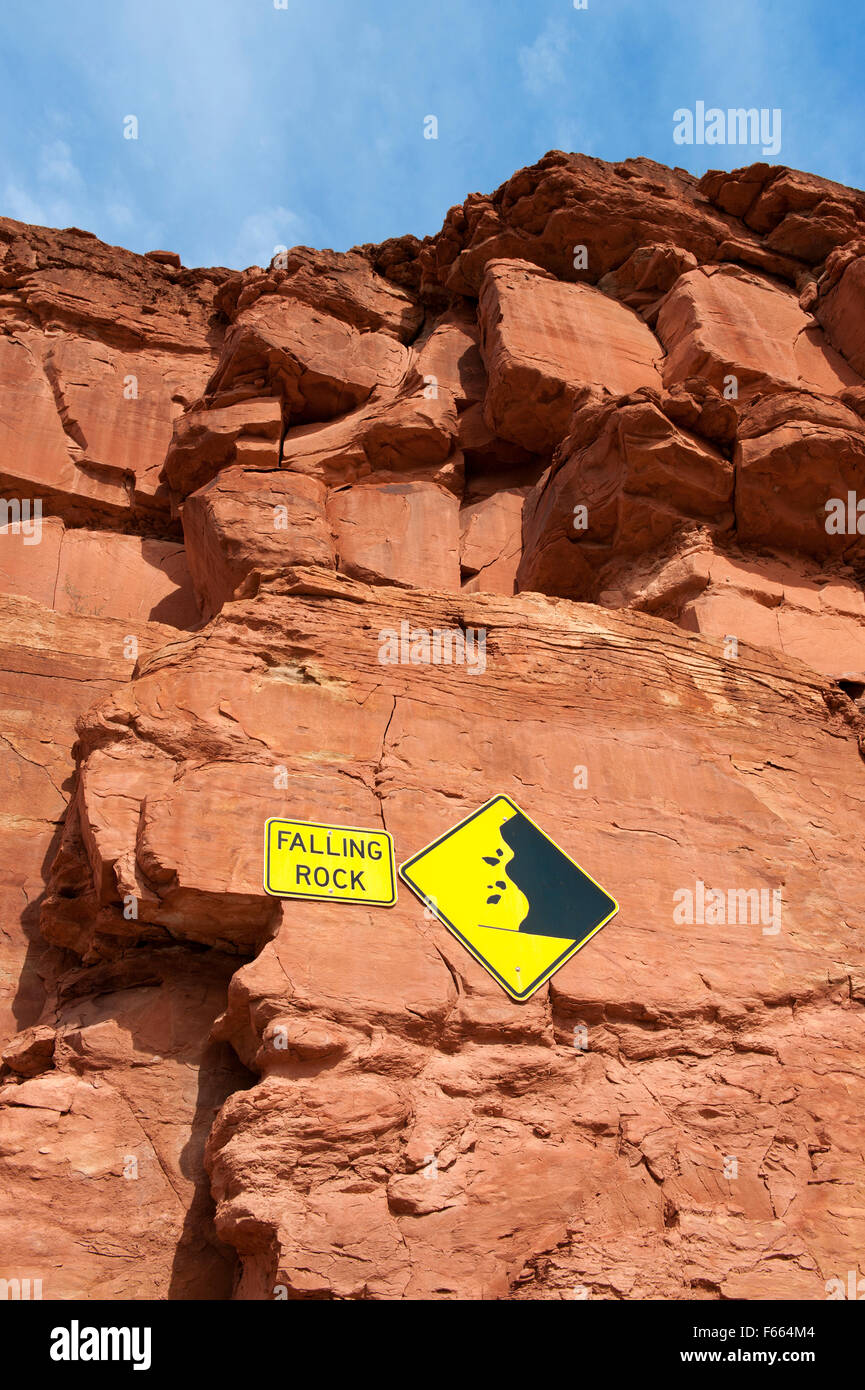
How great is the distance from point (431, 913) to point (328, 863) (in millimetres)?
584

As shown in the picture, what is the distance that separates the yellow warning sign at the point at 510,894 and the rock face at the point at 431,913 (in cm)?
10

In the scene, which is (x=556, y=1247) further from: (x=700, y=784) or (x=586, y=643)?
(x=586, y=643)

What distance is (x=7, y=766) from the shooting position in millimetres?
7168

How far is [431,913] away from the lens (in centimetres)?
560

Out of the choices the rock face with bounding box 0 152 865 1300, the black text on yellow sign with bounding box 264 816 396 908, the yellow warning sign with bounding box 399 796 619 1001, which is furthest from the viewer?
the yellow warning sign with bounding box 399 796 619 1001

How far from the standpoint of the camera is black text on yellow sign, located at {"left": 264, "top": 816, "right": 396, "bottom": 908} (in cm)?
543

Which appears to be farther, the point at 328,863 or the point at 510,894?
the point at 510,894

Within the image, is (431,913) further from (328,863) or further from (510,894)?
(328,863)

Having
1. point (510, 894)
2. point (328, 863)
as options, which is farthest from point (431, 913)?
point (328, 863)

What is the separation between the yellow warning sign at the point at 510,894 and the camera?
557 cm

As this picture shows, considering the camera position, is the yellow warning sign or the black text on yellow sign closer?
the black text on yellow sign

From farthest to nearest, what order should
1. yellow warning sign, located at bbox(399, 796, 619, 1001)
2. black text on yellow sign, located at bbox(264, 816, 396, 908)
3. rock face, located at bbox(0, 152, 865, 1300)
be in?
yellow warning sign, located at bbox(399, 796, 619, 1001) → black text on yellow sign, located at bbox(264, 816, 396, 908) → rock face, located at bbox(0, 152, 865, 1300)

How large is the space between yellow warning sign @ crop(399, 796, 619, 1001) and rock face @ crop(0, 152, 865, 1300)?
0.10 metres
